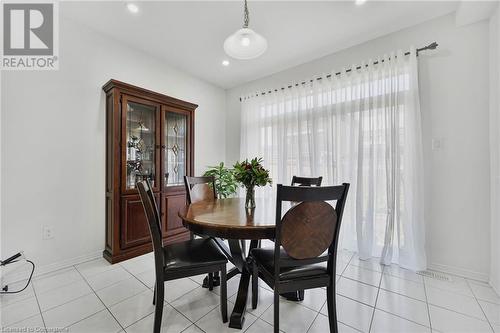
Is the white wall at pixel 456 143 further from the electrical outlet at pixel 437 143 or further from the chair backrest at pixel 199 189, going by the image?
the chair backrest at pixel 199 189

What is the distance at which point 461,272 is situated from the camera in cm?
214

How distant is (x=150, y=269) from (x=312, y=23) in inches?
126

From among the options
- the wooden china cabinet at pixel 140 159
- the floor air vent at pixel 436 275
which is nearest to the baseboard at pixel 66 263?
the wooden china cabinet at pixel 140 159

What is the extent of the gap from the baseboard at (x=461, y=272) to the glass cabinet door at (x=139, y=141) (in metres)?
3.35

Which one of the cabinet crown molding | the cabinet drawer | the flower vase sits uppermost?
the cabinet crown molding

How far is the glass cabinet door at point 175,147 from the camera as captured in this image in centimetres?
308

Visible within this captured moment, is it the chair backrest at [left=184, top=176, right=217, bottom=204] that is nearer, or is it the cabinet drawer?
the chair backrest at [left=184, top=176, right=217, bottom=204]

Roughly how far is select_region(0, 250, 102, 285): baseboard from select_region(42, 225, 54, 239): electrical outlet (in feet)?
0.94

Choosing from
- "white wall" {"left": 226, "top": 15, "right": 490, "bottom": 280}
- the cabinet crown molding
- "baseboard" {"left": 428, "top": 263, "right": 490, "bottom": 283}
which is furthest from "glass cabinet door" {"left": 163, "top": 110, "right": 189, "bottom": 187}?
"baseboard" {"left": 428, "top": 263, "right": 490, "bottom": 283}

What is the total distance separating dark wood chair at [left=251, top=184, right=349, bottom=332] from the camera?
4.04ft

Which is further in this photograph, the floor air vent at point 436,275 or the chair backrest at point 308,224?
the floor air vent at point 436,275

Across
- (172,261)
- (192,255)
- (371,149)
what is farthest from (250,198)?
(371,149)

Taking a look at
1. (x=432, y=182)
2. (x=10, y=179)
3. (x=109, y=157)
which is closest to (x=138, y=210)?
(x=109, y=157)

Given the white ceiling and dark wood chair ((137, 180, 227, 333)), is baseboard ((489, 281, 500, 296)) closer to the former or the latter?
A: dark wood chair ((137, 180, 227, 333))
